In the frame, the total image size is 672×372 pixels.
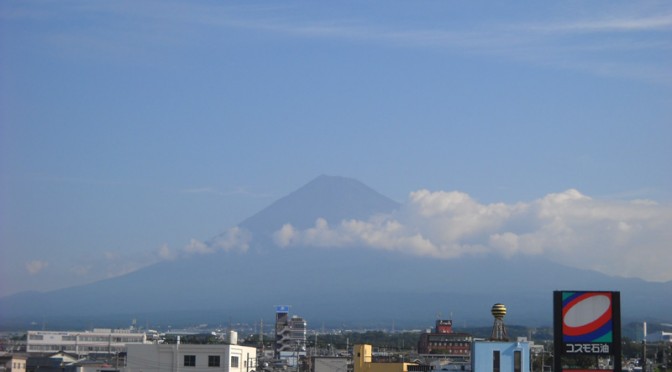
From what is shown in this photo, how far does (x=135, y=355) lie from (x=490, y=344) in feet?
50.1

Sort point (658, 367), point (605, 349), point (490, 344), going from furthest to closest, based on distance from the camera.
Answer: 1. point (658, 367)
2. point (490, 344)
3. point (605, 349)

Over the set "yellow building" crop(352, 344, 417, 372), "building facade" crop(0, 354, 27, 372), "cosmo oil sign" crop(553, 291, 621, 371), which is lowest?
"building facade" crop(0, 354, 27, 372)

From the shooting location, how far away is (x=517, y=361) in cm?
5169

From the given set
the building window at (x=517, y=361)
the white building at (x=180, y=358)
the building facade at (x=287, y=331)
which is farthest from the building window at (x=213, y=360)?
the building facade at (x=287, y=331)

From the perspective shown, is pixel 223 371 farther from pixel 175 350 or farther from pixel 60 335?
pixel 60 335

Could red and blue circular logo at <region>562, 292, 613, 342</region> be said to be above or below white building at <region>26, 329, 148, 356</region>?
above

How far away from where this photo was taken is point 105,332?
469 ft

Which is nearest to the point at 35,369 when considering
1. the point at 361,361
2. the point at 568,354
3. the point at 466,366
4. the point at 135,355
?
the point at 135,355

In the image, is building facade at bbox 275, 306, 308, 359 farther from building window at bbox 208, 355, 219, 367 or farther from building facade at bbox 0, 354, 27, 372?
building window at bbox 208, 355, 219, 367

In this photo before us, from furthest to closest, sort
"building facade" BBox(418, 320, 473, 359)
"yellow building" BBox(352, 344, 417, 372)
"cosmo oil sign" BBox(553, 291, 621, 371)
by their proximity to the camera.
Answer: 1. "building facade" BBox(418, 320, 473, 359)
2. "yellow building" BBox(352, 344, 417, 372)
3. "cosmo oil sign" BBox(553, 291, 621, 371)

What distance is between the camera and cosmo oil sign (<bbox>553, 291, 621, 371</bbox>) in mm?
35844

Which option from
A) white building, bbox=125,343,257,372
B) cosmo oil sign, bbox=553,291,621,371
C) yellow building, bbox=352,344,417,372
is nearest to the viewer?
cosmo oil sign, bbox=553,291,621,371

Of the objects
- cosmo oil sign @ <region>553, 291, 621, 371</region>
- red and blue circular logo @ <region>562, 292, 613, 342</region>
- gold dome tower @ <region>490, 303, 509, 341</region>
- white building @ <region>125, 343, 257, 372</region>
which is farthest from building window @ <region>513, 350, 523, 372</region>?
red and blue circular logo @ <region>562, 292, 613, 342</region>

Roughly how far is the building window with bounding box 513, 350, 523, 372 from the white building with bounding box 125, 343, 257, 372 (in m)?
12.0
